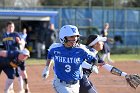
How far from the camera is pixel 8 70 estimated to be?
12.3m

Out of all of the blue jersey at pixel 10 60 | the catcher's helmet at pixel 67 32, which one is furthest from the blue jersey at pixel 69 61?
the blue jersey at pixel 10 60

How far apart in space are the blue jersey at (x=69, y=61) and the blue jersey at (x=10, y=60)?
267cm

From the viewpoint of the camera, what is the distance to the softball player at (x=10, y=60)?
10.3 m

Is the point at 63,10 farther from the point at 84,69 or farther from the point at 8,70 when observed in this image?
the point at 84,69

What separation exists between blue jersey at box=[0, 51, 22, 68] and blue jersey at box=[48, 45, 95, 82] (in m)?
2.67

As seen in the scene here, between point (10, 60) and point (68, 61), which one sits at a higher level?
point (68, 61)

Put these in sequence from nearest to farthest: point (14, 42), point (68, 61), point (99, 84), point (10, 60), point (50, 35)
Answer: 1. point (68, 61)
2. point (10, 60)
3. point (14, 42)
4. point (99, 84)
5. point (50, 35)

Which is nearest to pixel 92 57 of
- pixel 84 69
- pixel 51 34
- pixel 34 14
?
pixel 84 69

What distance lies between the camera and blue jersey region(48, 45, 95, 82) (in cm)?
814

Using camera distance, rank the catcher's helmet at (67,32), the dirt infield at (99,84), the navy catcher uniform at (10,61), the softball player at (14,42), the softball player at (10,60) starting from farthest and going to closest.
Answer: the dirt infield at (99,84)
the softball player at (14,42)
the navy catcher uniform at (10,61)
the softball player at (10,60)
the catcher's helmet at (67,32)

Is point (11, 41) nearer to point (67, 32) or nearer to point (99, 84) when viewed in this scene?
point (99, 84)

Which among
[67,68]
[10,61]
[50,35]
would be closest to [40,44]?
[50,35]

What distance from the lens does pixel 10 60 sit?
11594mm

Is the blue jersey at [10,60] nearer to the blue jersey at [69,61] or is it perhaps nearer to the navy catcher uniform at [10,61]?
the navy catcher uniform at [10,61]
